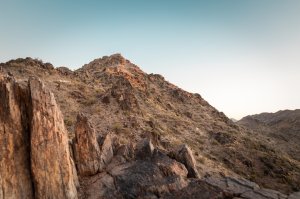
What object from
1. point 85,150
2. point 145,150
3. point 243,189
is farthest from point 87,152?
point 243,189

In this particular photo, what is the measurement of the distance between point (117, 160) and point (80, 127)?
3.63 meters

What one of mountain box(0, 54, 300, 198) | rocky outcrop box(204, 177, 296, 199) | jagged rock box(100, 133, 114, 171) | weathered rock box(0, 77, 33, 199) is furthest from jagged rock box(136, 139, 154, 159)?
weathered rock box(0, 77, 33, 199)

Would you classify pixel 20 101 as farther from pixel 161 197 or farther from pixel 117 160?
pixel 161 197

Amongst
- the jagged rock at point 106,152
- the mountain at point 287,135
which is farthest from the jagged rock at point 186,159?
the mountain at point 287,135

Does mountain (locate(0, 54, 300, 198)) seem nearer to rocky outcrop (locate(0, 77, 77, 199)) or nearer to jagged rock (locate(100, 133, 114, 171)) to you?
jagged rock (locate(100, 133, 114, 171))

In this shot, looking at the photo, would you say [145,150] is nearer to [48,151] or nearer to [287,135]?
[48,151]

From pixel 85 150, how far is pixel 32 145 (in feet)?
14.4

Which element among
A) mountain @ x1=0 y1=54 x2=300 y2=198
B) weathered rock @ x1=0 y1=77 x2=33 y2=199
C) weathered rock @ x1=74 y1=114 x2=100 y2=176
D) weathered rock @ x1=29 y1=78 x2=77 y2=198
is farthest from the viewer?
mountain @ x1=0 y1=54 x2=300 y2=198

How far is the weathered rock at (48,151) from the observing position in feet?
49.7

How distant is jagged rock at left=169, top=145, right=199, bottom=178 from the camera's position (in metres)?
20.6

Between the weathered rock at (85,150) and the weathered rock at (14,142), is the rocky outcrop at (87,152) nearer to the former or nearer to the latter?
the weathered rock at (85,150)

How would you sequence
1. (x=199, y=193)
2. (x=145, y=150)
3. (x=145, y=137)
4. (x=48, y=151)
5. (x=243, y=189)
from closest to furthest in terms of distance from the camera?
(x=48, y=151), (x=199, y=193), (x=243, y=189), (x=145, y=150), (x=145, y=137)

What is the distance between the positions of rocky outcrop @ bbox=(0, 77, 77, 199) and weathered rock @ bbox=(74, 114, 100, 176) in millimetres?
2425

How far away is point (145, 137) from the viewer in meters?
34.3
